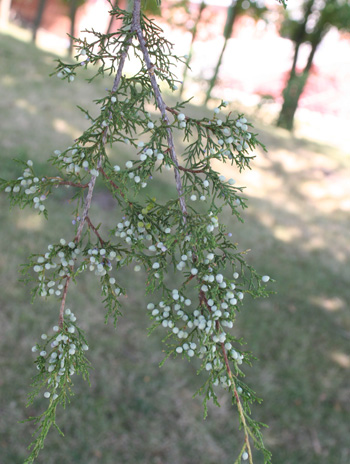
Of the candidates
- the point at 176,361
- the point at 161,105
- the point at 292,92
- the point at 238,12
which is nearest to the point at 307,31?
the point at 292,92

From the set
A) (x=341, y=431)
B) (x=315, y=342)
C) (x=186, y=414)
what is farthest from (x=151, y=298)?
(x=341, y=431)

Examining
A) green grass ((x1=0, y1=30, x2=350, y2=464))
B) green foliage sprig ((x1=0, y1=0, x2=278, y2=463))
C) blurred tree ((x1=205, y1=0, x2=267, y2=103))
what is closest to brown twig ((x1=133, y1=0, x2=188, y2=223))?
green foliage sprig ((x1=0, y1=0, x2=278, y2=463))

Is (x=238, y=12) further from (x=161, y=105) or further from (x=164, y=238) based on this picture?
(x=164, y=238)

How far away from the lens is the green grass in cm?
463

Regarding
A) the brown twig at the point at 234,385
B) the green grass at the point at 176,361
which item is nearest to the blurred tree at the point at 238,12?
the green grass at the point at 176,361

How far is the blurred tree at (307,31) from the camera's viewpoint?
A: 1368cm

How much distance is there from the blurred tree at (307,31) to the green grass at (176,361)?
793cm

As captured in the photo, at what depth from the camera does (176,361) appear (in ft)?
18.3

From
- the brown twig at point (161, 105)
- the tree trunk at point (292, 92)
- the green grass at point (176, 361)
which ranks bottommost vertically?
the green grass at point (176, 361)

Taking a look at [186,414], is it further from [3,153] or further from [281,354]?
[3,153]

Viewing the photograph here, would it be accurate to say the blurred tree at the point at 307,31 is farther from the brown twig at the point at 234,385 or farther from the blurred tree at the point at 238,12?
the brown twig at the point at 234,385

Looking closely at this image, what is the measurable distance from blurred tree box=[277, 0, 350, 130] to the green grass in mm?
7932

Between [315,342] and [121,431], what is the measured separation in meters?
3.06

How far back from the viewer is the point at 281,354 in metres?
5.93
